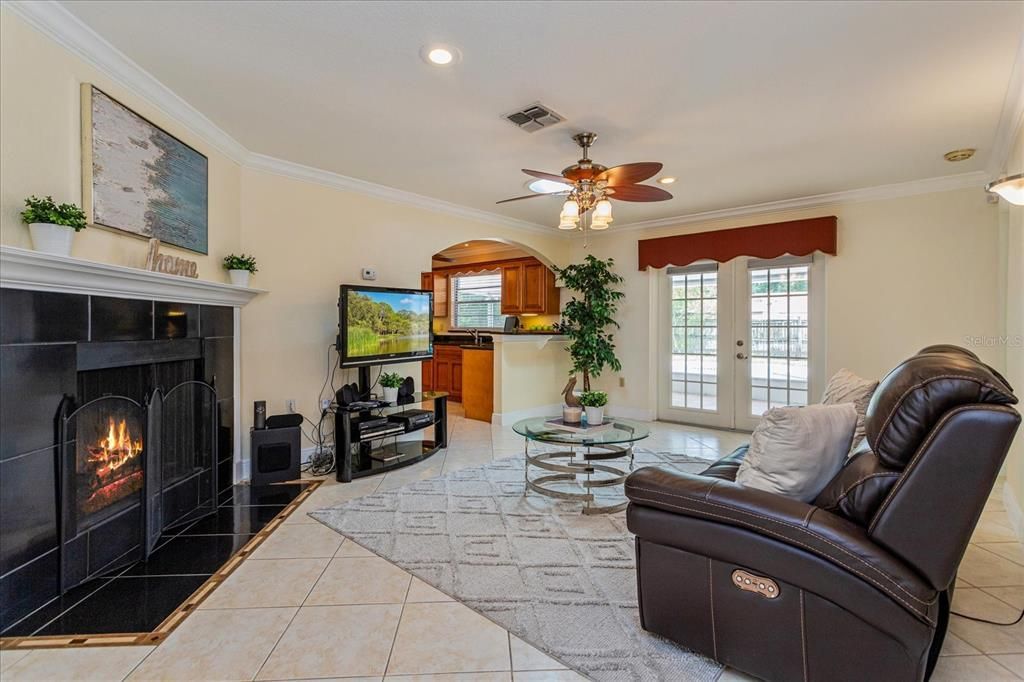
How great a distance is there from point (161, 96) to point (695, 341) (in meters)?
5.43

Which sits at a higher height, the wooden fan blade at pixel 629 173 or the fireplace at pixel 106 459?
the wooden fan blade at pixel 629 173

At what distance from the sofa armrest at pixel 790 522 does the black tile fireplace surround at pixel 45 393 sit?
2357mm

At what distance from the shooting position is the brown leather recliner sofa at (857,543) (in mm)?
1348

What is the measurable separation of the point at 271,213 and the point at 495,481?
2774 mm

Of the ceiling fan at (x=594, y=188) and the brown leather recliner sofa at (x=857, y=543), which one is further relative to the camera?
the ceiling fan at (x=594, y=188)

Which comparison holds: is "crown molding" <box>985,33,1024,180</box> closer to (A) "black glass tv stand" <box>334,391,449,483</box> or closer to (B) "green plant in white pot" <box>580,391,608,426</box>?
(B) "green plant in white pot" <box>580,391,608,426</box>

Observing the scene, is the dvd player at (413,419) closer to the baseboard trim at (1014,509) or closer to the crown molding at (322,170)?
the crown molding at (322,170)

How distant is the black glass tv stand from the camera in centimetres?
376

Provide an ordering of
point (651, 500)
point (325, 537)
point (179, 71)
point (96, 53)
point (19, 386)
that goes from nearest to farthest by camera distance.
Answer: point (651, 500) < point (19, 386) < point (96, 53) < point (179, 71) < point (325, 537)

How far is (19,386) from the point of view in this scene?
1.92 metres

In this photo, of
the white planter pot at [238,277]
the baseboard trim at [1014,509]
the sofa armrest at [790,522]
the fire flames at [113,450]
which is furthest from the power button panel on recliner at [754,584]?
the white planter pot at [238,277]

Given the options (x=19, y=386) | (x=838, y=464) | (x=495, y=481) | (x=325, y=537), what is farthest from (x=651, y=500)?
(x=19, y=386)

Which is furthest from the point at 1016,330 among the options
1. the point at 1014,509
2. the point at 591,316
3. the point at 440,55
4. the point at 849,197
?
the point at 440,55

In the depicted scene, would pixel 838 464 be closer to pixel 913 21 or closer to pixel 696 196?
Answer: pixel 913 21
